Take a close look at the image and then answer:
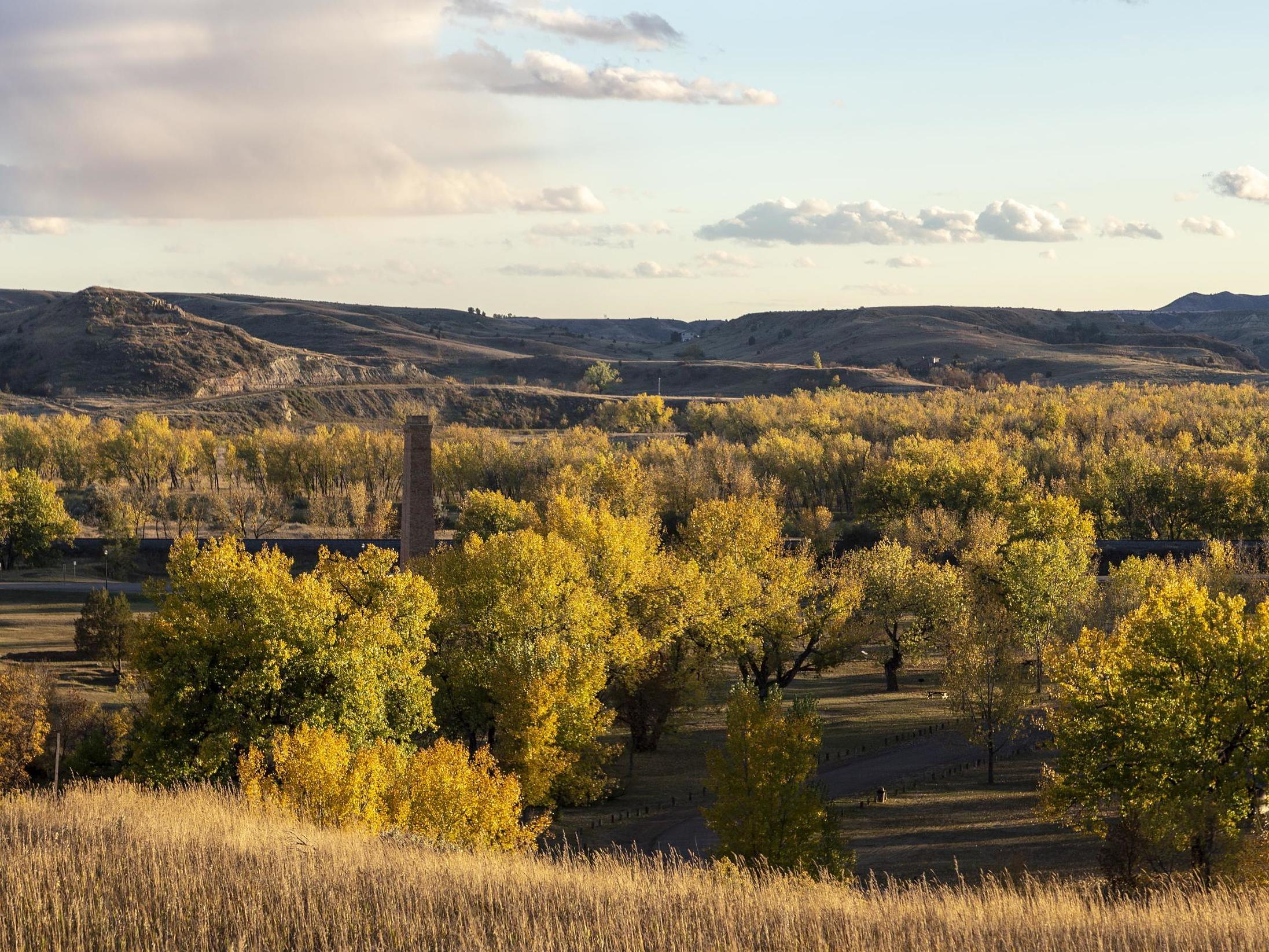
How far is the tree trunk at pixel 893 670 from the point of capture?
69.6m

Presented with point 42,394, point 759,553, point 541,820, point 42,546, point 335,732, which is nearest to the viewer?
point 335,732

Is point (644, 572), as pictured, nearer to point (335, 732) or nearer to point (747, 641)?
point (747, 641)

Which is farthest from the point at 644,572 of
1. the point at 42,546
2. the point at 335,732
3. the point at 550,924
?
the point at 42,546

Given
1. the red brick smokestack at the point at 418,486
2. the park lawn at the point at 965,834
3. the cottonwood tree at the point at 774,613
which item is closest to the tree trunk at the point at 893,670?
the cottonwood tree at the point at 774,613

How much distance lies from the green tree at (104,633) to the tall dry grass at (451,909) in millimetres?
51505

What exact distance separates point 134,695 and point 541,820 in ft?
95.0

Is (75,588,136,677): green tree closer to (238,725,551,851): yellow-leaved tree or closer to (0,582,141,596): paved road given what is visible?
(0,582,141,596): paved road

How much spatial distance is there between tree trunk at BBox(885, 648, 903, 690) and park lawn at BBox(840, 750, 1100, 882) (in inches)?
691

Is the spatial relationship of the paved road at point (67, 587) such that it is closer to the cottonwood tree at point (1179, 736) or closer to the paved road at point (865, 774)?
the paved road at point (865, 774)

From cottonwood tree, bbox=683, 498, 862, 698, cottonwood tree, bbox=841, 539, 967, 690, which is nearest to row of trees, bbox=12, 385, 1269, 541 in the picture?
cottonwood tree, bbox=841, 539, 967, 690

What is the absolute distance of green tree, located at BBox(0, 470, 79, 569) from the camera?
333 feet

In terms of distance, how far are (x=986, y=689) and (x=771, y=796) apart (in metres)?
18.2

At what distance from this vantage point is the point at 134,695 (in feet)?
195

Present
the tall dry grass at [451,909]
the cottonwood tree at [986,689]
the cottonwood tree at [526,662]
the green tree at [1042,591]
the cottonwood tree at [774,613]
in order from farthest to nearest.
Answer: the green tree at [1042,591] → the cottonwood tree at [774,613] → the cottonwood tree at [986,689] → the cottonwood tree at [526,662] → the tall dry grass at [451,909]
